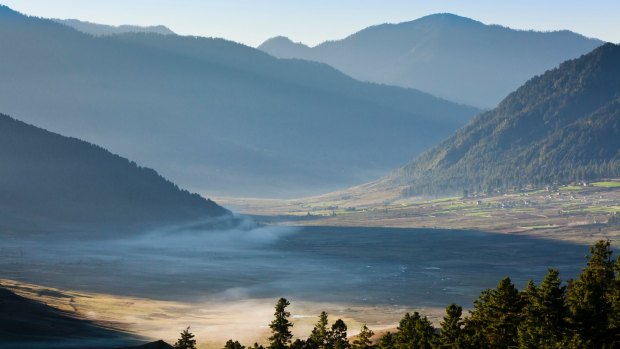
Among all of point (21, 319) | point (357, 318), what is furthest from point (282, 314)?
point (357, 318)

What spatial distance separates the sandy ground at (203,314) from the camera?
147 m

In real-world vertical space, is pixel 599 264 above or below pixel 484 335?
above

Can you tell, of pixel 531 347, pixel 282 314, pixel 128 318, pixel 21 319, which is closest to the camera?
pixel 531 347

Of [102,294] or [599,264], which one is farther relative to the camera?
[102,294]

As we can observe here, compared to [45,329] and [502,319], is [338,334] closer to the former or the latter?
[502,319]

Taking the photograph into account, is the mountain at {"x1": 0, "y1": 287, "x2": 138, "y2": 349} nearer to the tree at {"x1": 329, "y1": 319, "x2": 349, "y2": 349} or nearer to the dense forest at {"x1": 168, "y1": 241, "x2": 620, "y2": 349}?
the dense forest at {"x1": 168, "y1": 241, "x2": 620, "y2": 349}

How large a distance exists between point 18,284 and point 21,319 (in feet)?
187

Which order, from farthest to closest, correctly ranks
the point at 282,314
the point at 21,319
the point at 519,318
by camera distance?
the point at 21,319 < the point at 282,314 < the point at 519,318

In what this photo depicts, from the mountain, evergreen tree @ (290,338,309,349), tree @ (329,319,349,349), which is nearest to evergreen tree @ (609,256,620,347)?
tree @ (329,319,349,349)

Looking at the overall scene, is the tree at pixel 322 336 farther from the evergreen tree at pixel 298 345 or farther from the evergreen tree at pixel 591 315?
the evergreen tree at pixel 591 315

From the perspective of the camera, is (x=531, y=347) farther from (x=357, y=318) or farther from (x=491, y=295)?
(x=357, y=318)

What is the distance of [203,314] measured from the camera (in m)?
171

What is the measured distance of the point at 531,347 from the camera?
231 feet

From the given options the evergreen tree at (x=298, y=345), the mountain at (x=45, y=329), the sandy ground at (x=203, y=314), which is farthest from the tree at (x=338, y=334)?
the sandy ground at (x=203, y=314)
